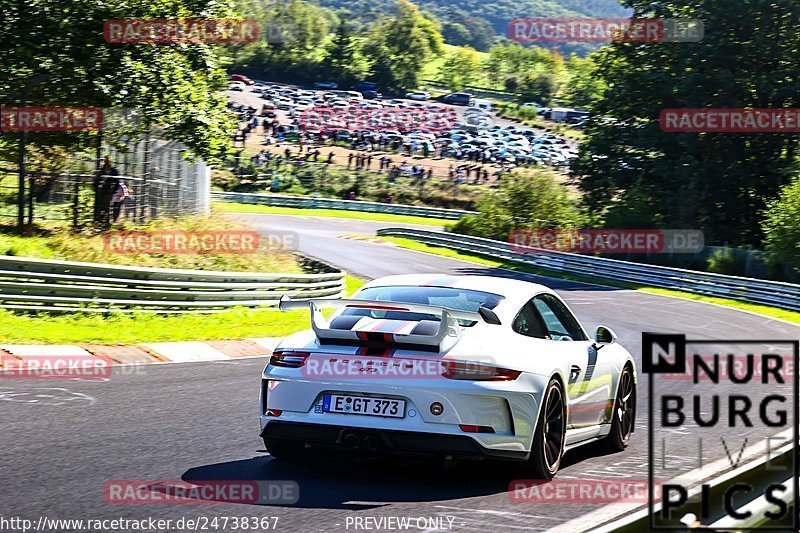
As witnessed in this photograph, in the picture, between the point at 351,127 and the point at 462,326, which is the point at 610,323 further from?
the point at 351,127

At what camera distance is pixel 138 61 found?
2205 cm

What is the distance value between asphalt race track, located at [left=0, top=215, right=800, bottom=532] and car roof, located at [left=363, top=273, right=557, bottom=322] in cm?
114

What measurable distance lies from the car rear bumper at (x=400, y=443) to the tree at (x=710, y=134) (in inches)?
1527

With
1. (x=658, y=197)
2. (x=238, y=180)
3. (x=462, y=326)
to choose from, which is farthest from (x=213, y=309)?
(x=238, y=180)

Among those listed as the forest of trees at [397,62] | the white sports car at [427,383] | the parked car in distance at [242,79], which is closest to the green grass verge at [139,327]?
the white sports car at [427,383]

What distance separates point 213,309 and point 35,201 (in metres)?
6.27

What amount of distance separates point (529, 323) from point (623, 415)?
169cm

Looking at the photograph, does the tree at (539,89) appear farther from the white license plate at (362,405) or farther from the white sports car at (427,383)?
the white license plate at (362,405)

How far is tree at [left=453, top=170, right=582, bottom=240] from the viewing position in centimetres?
4591

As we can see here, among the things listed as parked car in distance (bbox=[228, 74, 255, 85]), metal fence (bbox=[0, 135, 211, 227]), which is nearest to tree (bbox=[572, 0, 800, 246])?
metal fence (bbox=[0, 135, 211, 227])

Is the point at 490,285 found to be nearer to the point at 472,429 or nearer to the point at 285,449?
the point at 472,429

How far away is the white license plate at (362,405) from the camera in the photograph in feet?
22.4

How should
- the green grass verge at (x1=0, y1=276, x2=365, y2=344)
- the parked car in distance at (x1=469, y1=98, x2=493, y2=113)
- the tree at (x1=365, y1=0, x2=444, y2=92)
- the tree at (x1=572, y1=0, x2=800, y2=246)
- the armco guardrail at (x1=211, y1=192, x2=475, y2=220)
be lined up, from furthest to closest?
the tree at (x1=365, y1=0, x2=444, y2=92) < the parked car in distance at (x1=469, y1=98, x2=493, y2=113) < the armco guardrail at (x1=211, y1=192, x2=475, y2=220) < the tree at (x1=572, y1=0, x2=800, y2=246) < the green grass verge at (x1=0, y1=276, x2=365, y2=344)

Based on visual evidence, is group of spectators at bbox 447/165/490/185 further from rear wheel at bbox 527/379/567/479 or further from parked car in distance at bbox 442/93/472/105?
rear wheel at bbox 527/379/567/479
